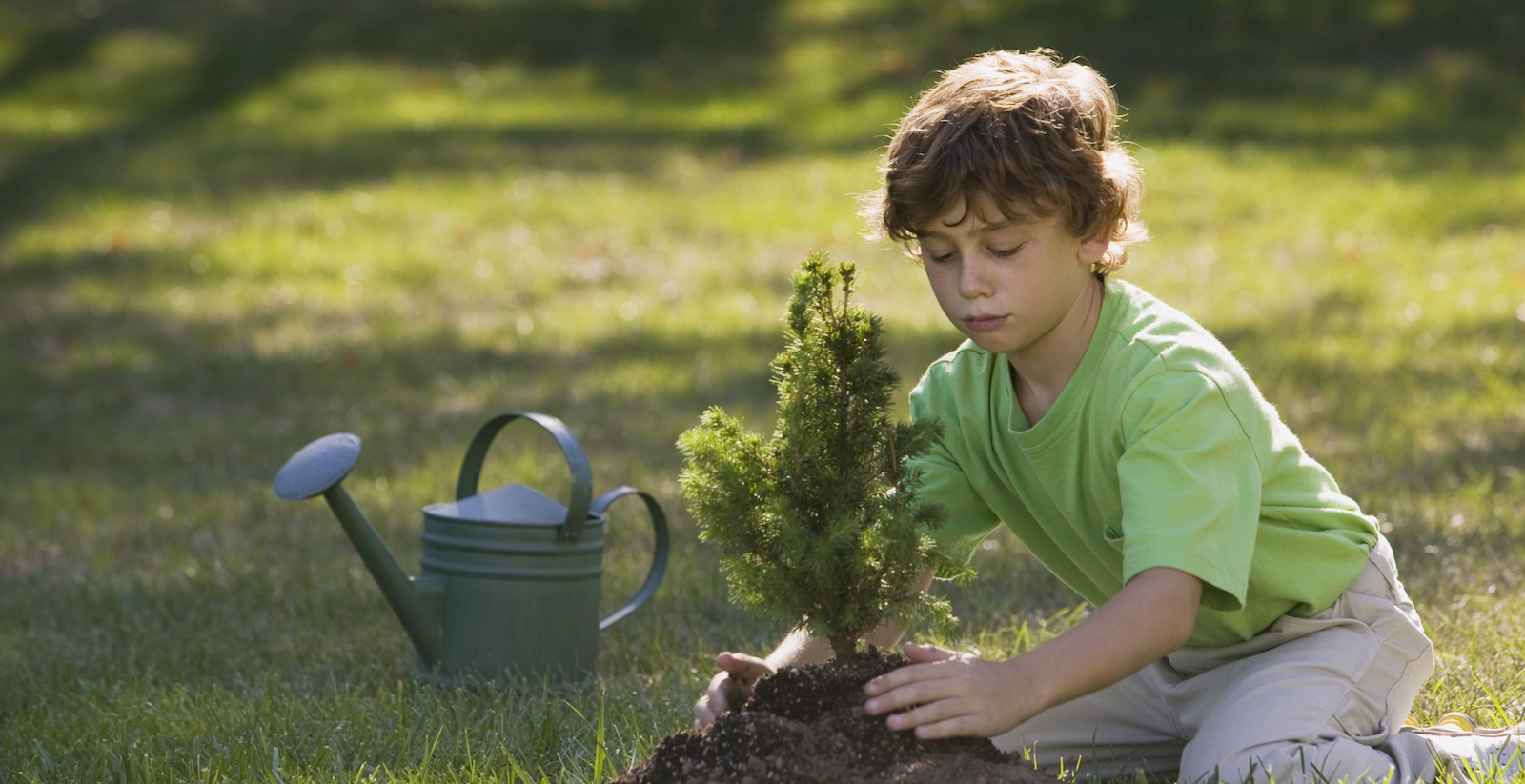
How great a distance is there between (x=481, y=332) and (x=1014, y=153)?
5.49m

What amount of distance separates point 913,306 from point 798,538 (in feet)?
17.6

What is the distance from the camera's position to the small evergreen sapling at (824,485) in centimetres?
229

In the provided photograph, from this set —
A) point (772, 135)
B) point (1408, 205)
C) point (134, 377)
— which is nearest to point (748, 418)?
point (134, 377)

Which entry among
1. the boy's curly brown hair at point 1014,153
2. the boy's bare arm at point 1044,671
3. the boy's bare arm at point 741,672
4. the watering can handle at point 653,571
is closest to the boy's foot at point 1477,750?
the boy's bare arm at point 1044,671

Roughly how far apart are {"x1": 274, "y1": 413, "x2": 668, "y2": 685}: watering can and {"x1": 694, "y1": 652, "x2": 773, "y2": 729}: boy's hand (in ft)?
2.45

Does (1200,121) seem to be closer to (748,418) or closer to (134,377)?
(748,418)

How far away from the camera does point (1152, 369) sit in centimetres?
238

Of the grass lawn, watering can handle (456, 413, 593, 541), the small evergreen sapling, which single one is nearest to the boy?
the small evergreen sapling

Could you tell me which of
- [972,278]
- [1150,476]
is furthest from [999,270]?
[1150,476]

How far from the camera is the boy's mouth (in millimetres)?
2350

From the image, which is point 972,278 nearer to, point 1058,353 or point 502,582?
point 1058,353

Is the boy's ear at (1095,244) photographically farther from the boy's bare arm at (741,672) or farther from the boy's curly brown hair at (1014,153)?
the boy's bare arm at (741,672)

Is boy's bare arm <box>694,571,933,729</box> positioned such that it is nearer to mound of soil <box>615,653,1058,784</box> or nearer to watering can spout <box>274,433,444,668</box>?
mound of soil <box>615,653,1058,784</box>

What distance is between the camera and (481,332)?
7.48 metres
